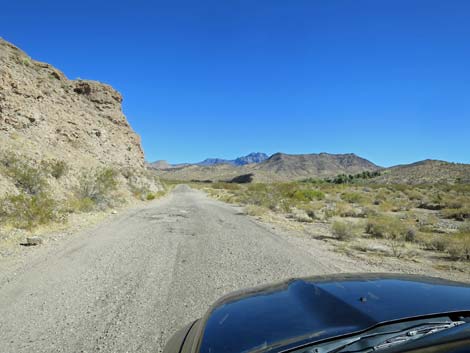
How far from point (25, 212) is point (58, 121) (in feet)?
63.1

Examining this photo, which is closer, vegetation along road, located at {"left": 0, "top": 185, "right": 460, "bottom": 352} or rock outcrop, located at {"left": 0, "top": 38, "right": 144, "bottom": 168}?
vegetation along road, located at {"left": 0, "top": 185, "right": 460, "bottom": 352}

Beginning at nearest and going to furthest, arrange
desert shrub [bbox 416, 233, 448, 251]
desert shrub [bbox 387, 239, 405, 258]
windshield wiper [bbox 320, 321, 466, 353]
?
windshield wiper [bbox 320, 321, 466, 353] → desert shrub [bbox 387, 239, 405, 258] → desert shrub [bbox 416, 233, 448, 251]

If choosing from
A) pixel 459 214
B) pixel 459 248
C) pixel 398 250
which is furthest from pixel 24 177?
pixel 459 214

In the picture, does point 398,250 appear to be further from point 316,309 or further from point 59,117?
point 59,117

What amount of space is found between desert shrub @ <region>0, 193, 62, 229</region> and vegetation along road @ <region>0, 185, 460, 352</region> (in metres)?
2.06

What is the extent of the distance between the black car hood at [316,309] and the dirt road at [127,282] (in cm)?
187

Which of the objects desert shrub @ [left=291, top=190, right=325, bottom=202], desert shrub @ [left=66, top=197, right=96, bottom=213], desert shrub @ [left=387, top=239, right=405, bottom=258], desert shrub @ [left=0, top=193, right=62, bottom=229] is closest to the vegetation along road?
desert shrub @ [left=387, top=239, right=405, bottom=258]

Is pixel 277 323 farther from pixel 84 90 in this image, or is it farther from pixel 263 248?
pixel 84 90

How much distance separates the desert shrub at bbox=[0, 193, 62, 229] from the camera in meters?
10.2

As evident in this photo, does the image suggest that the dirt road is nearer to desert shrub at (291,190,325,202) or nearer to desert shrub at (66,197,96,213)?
desert shrub at (66,197,96,213)

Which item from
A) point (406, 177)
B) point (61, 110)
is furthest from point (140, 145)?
point (406, 177)

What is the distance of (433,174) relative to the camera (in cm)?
6431

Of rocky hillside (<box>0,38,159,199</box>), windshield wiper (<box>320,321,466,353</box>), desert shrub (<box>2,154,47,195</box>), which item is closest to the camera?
windshield wiper (<box>320,321,466,353</box>)

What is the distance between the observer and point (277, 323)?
1951 millimetres
